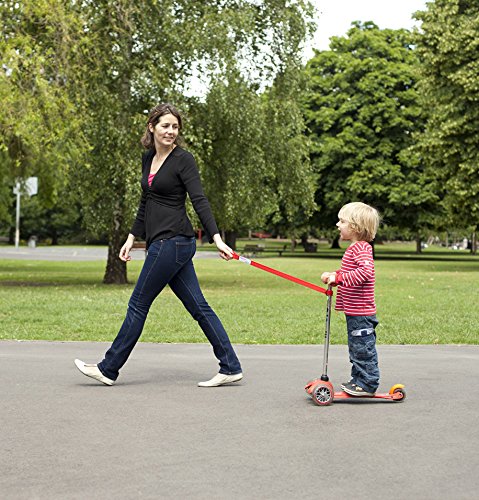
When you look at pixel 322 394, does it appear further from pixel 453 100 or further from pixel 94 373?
pixel 453 100

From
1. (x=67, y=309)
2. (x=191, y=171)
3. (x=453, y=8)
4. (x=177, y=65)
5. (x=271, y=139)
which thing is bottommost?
(x=67, y=309)

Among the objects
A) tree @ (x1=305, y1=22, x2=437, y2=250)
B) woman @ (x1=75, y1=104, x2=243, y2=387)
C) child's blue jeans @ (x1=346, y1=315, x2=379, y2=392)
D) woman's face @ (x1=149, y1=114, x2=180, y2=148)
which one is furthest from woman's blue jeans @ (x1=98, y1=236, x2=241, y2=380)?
tree @ (x1=305, y1=22, x2=437, y2=250)

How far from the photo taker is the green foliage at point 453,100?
3491cm

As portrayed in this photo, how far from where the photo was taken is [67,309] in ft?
48.6

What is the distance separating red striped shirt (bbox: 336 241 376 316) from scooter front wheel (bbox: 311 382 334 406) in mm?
550

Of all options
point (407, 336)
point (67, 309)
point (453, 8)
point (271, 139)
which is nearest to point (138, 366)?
point (407, 336)

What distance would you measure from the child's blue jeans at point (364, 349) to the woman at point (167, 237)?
1092mm

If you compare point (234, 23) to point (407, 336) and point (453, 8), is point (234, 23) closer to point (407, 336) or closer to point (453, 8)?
point (407, 336)

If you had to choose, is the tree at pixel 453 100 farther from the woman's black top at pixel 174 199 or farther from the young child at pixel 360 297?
the young child at pixel 360 297

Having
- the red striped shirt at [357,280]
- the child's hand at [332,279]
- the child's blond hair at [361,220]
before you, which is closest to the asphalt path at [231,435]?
the red striped shirt at [357,280]

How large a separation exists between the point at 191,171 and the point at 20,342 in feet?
12.4

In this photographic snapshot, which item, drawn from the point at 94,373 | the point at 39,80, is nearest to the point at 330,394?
the point at 94,373

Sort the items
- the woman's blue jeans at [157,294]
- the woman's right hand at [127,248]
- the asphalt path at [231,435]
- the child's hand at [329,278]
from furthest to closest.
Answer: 1. the woman's right hand at [127,248]
2. the woman's blue jeans at [157,294]
3. the child's hand at [329,278]
4. the asphalt path at [231,435]

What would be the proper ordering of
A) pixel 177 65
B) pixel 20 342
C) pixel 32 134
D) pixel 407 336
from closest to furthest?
pixel 20 342, pixel 407 336, pixel 32 134, pixel 177 65
